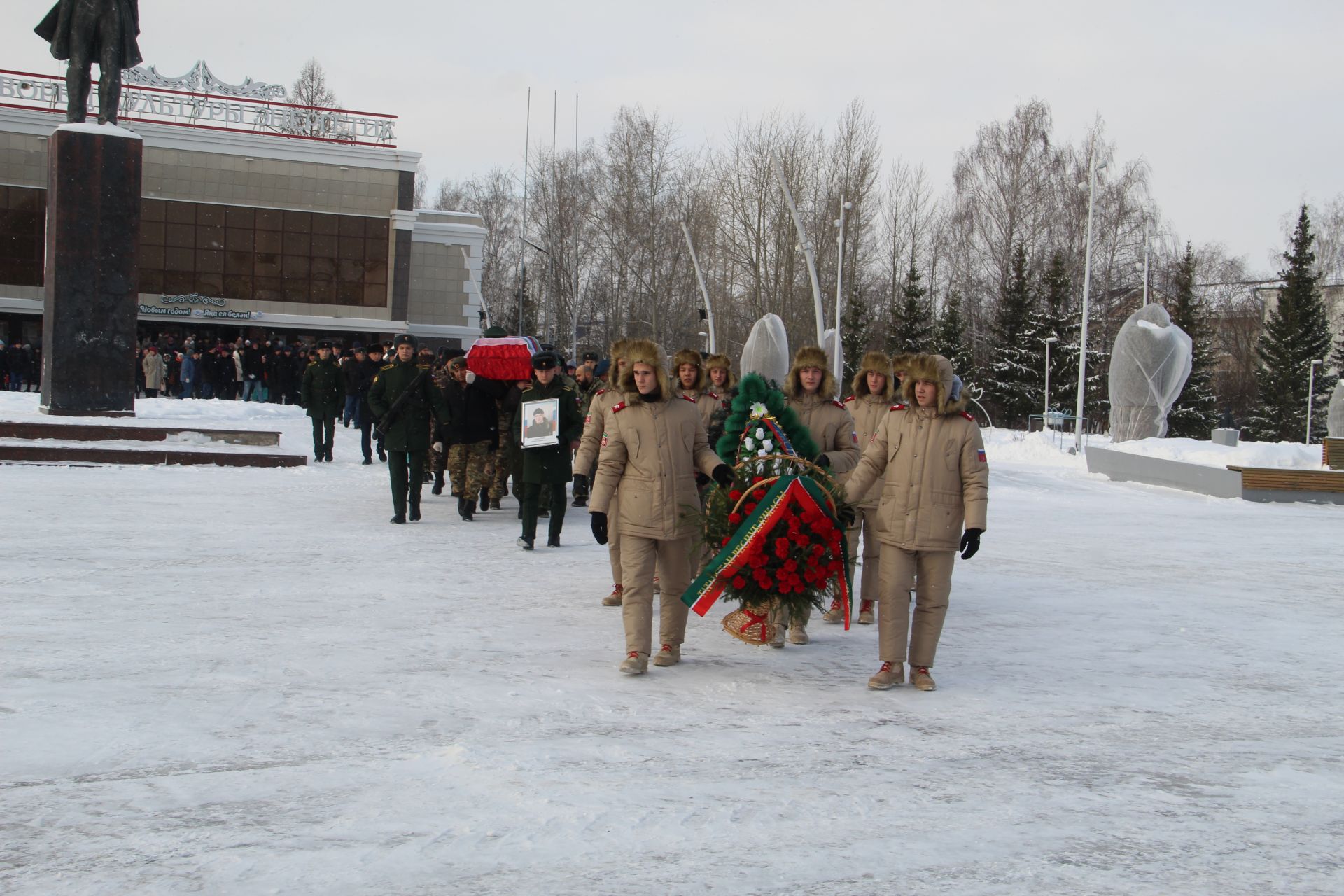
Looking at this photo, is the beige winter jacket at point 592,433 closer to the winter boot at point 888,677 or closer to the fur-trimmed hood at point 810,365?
the fur-trimmed hood at point 810,365

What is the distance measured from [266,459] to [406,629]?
35.1 feet

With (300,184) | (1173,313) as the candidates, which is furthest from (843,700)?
(1173,313)

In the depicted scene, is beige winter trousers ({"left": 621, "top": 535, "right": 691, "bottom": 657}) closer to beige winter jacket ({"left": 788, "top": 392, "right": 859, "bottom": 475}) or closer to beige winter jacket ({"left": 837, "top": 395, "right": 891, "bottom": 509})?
beige winter jacket ({"left": 788, "top": 392, "right": 859, "bottom": 475})

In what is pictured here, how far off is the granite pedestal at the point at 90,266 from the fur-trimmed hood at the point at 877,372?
43.2 ft

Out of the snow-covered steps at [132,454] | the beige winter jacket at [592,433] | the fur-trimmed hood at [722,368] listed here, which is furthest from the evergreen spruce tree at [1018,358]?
the beige winter jacket at [592,433]

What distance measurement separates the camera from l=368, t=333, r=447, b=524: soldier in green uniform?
11.9 metres

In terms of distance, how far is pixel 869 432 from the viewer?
27.0 feet

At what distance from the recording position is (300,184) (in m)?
40.6

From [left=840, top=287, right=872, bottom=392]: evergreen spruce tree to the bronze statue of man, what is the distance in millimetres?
34267

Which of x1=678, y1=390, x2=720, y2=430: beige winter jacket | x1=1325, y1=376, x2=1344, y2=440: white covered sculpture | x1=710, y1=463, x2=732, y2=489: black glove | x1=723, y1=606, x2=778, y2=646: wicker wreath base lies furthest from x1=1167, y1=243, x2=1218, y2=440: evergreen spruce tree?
x1=710, y1=463, x2=732, y2=489: black glove

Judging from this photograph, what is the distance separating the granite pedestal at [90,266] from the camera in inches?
682

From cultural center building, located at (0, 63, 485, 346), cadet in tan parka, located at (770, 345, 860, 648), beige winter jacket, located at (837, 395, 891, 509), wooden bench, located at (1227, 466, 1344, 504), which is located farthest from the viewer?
cultural center building, located at (0, 63, 485, 346)

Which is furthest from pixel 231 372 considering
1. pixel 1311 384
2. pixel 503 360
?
pixel 1311 384

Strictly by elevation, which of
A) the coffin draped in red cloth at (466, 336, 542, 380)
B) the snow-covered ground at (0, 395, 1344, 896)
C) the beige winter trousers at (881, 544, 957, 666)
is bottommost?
the snow-covered ground at (0, 395, 1344, 896)
